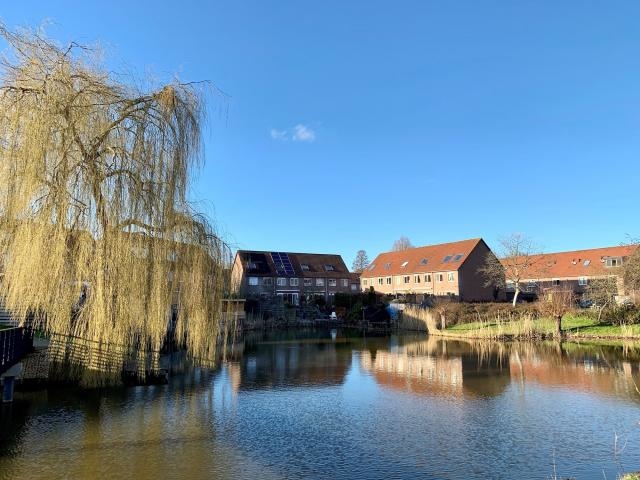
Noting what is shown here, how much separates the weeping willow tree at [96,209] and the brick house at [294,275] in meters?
37.9

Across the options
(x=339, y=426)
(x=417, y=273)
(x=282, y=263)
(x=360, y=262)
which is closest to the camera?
(x=339, y=426)

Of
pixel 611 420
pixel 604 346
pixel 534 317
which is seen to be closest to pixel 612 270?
pixel 534 317

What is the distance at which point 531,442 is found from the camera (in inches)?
335

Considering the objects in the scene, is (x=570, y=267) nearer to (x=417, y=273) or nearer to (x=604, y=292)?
(x=417, y=273)

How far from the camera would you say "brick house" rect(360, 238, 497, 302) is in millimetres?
43906

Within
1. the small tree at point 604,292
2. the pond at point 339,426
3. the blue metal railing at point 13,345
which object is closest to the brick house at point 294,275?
the small tree at point 604,292

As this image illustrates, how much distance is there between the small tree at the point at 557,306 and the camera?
25.8m

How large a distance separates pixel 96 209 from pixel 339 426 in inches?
280

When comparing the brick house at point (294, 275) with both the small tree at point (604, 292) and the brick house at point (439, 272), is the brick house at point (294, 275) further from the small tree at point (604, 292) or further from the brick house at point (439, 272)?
the small tree at point (604, 292)

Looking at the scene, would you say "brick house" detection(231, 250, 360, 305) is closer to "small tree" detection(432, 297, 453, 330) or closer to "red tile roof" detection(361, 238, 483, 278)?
"red tile roof" detection(361, 238, 483, 278)

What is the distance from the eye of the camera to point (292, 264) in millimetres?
55625

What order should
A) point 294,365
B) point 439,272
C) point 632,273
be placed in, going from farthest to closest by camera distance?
point 439,272, point 632,273, point 294,365

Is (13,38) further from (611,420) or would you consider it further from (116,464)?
(611,420)

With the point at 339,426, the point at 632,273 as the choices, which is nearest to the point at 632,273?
the point at 632,273
